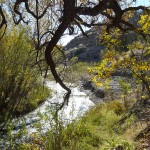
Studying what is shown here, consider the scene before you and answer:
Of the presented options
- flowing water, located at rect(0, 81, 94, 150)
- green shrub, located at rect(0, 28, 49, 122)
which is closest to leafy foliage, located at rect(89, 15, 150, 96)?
flowing water, located at rect(0, 81, 94, 150)

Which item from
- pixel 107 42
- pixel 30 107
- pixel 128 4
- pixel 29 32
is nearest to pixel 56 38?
pixel 128 4

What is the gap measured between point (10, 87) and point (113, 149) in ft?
38.9

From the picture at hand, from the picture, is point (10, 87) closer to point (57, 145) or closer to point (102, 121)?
point (102, 121)

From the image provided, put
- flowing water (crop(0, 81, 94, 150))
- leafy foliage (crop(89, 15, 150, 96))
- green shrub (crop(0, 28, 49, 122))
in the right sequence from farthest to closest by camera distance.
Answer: green shrub (crop(0, 28, 49, 122)), leafy foliage (crop(89, 15, 150, 96)), flowing water (crop(0, 81, 94, 150))

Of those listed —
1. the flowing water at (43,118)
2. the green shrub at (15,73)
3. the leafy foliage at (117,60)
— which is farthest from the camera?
the green shrub at (15,73)

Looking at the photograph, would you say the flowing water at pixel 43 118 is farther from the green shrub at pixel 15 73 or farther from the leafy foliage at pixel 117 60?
the leafy foliage at pixel 117 60

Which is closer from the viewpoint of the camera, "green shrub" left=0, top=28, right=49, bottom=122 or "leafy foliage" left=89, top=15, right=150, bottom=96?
"leafy foliage" left=89, top=15, right=150, bottom=96

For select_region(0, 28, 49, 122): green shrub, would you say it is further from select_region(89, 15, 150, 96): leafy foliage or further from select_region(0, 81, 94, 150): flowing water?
select_region(89, 15, 150, 96): leafy foliage

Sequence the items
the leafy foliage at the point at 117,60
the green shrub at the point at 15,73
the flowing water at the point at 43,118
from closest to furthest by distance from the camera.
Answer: the flowing water at the point at 43,118
the leafy foliage at the point at 117,60
the green shrub at the point at 15,73

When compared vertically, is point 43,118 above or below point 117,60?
below

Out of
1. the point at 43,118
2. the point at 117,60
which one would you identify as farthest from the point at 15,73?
the point at 43,118

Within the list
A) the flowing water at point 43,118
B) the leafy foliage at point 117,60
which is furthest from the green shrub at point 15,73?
the leafy foliage at point 117,60

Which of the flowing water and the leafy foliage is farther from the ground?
the leafy foliage

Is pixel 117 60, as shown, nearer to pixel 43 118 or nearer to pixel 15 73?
pixel 43 118
